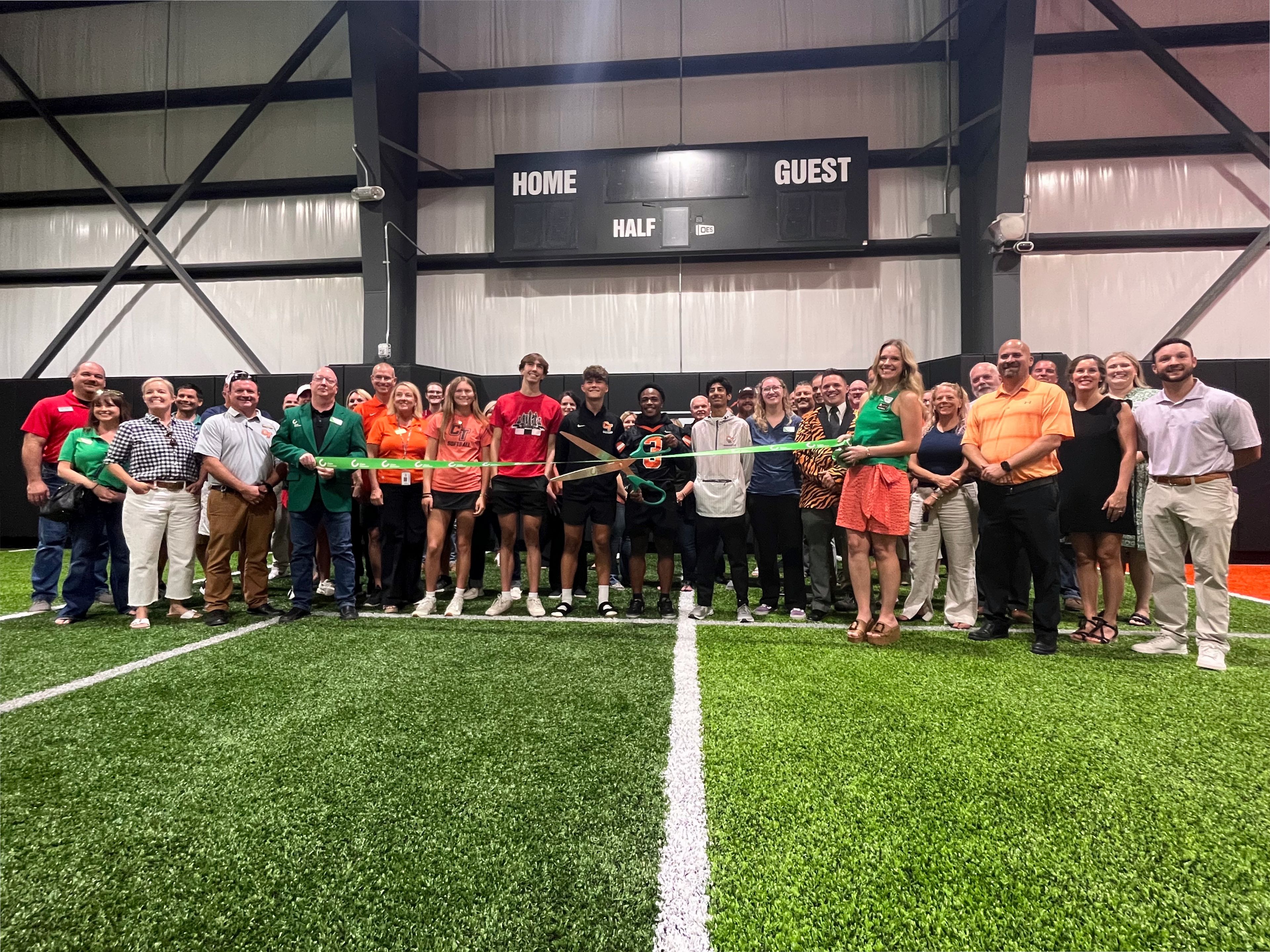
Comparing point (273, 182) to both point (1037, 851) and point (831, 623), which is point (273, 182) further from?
point (1037, 851)

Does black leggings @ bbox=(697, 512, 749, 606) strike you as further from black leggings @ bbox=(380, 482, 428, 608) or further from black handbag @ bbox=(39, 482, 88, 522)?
black handbag @ bbox=(39, 482, 88, 522)

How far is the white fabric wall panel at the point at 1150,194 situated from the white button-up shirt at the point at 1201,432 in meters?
7.48

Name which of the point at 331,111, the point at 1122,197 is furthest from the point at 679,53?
the point at 1122,197

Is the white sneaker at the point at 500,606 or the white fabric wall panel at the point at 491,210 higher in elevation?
the white fabric wall panel at the point at 491,210

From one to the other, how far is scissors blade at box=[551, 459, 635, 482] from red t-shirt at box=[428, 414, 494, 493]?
0.72 meters

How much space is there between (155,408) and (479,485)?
238cm

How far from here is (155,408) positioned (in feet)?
12.6

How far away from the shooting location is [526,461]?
423 centimetres

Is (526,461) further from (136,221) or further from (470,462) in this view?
(136,221)

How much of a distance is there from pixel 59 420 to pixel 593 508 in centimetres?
435

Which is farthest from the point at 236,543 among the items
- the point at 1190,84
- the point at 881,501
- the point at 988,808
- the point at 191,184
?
the point at 1190,84

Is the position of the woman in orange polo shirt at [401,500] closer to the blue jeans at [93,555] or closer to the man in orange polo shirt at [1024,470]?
the blue jeans at [93,555]

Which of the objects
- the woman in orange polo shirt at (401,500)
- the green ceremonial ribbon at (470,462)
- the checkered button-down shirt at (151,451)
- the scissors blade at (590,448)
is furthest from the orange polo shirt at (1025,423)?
the checkered button-down shirt at (151,451)

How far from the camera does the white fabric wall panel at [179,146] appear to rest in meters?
9.73
